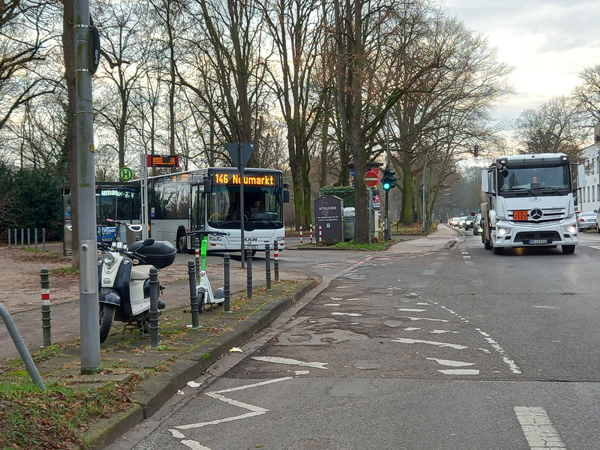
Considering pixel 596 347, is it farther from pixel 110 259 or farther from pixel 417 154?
pixel 417 154

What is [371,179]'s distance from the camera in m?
27.4

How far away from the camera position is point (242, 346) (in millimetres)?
8141

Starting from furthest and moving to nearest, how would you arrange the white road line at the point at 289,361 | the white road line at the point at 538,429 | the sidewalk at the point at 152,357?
1. the white road line at the point at 289,361
2. the sidewalk at the point at 152,357
3. the white road line at the point at 538,429

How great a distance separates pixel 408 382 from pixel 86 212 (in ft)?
10.6

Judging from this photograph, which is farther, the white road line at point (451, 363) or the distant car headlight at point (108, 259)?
the distant car headlight at point (108, 259)

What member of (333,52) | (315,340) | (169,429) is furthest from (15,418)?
(333,52)

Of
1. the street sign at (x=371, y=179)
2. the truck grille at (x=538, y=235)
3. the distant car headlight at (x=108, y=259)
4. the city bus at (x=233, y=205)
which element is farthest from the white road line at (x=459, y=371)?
the street sign at (x=371, y=179)

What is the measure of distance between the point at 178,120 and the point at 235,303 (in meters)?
31.5

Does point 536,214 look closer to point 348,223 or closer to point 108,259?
point 348,223

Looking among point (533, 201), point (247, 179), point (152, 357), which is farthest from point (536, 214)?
point (152, 357)

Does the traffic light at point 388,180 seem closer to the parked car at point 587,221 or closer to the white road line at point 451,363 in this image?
the white road line at point 451,363

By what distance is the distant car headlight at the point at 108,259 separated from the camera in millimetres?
7707

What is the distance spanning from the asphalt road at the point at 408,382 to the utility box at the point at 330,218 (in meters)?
17.5

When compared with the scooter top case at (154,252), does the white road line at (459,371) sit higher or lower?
lower
